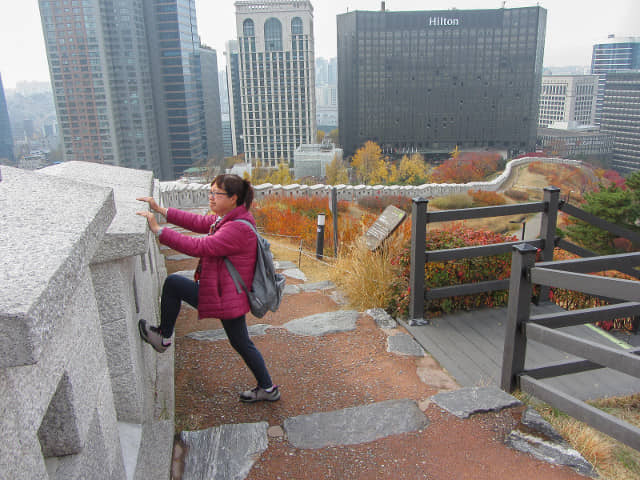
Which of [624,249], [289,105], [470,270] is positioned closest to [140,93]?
[289,105]

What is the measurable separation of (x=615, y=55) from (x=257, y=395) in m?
223

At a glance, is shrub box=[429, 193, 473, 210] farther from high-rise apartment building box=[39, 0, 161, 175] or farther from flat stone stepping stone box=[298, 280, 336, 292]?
high-rise apartment building box=[39, 0, 161, 175]

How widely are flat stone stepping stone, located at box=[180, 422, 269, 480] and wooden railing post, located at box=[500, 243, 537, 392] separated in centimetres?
158

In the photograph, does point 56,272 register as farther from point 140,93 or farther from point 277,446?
point 140,93

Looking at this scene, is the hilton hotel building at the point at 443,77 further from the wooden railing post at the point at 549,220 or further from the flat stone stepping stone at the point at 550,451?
the flat stone stepping stone at the point at 550,451

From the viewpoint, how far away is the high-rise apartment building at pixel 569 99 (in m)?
159

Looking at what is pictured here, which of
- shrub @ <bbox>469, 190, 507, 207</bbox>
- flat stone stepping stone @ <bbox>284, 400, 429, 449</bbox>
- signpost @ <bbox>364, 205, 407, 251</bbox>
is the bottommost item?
shrub @ <bbox>469, 190, 507, 207</bbox>

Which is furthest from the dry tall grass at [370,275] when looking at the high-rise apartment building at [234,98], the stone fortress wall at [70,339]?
the high-rise apartment building at [234,98]

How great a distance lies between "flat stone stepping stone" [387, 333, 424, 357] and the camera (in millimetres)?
3971

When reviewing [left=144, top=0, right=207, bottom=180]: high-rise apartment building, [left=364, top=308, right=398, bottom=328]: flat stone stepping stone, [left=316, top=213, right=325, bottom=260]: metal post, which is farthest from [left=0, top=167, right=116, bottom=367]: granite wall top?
[left=144, top=0, right=207, bottom=180]: high-rise apartment building

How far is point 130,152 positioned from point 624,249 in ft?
272

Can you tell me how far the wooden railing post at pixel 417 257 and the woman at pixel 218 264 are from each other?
1.78 metres

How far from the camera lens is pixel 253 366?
3129mm

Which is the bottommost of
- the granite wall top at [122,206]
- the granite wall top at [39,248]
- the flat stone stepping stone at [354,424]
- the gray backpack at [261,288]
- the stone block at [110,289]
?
the flat stone stepping stone at [354,424]
